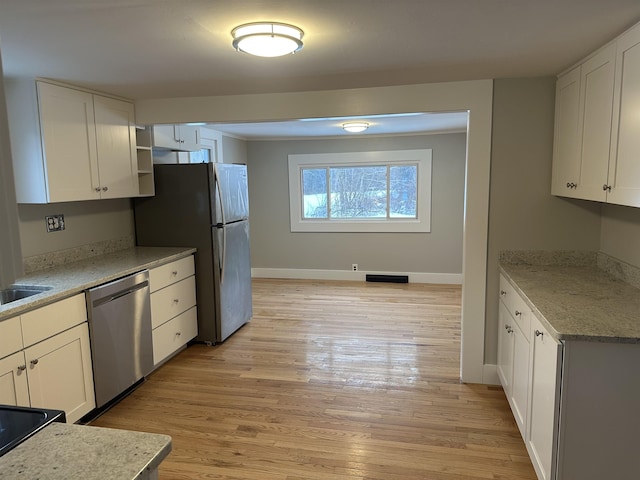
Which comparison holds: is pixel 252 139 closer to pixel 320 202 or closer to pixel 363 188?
pixel 320 202

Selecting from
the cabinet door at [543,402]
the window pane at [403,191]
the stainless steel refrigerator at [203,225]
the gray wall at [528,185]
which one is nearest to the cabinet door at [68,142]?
the stainless steel refrigerator at [203,225]

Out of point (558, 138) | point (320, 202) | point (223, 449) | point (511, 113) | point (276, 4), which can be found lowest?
point (223, 449)

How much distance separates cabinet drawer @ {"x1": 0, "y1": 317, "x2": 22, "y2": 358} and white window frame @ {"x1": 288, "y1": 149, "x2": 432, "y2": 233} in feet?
15.4

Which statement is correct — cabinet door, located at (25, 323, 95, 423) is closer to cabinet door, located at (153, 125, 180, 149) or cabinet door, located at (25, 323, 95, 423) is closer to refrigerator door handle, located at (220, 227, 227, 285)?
refrigerator door handle, located at (220, 227, 227, 285)

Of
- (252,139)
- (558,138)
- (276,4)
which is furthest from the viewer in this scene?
(252,139)

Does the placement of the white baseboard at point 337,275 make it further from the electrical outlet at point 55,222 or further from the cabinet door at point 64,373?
the cabinet door at point 64,373

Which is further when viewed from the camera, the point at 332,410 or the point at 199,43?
the point at 332,410

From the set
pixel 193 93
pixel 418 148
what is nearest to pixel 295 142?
pixel 418 148

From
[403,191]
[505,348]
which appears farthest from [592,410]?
[403,191]

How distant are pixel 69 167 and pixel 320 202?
13.4 feet

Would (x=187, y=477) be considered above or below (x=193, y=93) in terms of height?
below

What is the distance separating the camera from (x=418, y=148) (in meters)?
6.11

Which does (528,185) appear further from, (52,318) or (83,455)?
(52,318)

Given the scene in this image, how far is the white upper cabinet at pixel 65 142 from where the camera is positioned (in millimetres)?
2730
